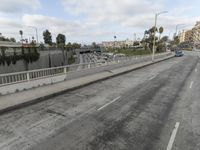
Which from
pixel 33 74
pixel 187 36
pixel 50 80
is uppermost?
pixel 187 36

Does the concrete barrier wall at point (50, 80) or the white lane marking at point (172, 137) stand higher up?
the concrete barrier wall at point (50, 80)

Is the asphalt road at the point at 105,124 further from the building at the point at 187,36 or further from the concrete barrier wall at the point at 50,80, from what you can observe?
the building at the point at 187,36

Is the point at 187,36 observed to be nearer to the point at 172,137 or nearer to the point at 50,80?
the point at 50,80

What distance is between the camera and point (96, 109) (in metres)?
7.23

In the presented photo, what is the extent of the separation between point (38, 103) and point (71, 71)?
558 cm

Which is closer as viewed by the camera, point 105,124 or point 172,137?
point 172,137

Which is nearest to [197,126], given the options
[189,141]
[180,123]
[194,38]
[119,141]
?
[180,123]

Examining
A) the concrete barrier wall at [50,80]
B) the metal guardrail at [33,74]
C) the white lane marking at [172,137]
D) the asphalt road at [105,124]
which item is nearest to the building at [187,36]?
the concrete barrier wall at [50,80]

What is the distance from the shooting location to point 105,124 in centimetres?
580

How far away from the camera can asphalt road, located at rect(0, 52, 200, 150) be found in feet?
15.1

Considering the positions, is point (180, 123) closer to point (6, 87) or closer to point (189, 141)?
point (189, 141)

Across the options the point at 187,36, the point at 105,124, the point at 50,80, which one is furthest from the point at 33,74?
the point at 187,36

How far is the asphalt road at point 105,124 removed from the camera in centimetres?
459

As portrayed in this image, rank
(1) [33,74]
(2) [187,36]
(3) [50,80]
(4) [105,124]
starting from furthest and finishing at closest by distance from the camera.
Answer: (2) [187,36]
(3) [50,80]
(1) [33,74]
(4) [105,124]
